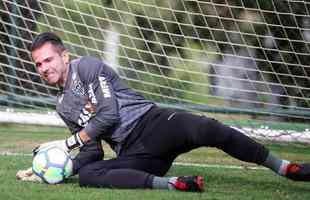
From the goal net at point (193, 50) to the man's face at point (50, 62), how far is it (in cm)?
305

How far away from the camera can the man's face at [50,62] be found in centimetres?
384

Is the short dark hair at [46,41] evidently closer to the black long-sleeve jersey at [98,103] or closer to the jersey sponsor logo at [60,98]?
the black long-sleeve jersey at [98,103]

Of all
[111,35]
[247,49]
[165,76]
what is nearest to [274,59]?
[247,49]

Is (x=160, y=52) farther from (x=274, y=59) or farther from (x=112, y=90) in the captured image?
(x=112, y=90)

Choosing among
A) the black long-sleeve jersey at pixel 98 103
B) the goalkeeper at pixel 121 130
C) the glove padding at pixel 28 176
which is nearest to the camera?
the goalkeeper at pixel 121 130

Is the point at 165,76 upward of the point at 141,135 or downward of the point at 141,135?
upward

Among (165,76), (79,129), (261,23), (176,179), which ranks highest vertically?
(261,23)

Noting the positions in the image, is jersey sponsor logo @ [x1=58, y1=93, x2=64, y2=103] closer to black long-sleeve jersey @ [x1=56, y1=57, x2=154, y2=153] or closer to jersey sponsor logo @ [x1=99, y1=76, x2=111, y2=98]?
black long-sleeve jersey @ [x1=56, y1=57, x2=154, y2=153]

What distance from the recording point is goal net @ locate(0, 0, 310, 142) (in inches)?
267

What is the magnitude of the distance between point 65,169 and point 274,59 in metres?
3.40

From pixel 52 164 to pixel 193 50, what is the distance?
11.2ft

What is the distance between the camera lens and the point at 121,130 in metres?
3.93

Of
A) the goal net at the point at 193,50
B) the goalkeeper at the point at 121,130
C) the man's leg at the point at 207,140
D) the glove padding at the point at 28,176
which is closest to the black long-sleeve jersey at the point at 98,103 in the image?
the goalkeeper at the point at 121,130

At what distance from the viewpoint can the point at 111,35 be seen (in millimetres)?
7191
